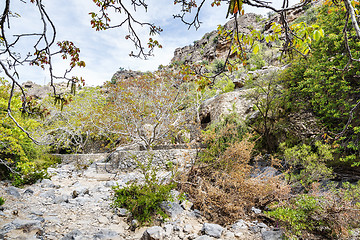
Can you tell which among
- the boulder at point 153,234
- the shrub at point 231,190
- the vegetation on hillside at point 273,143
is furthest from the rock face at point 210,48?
the boulder at point 153,234

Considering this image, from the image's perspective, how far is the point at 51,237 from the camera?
9.58ft

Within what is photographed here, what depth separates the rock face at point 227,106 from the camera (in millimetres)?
10602

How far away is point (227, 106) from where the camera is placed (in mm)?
11477

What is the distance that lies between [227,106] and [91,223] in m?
9.62

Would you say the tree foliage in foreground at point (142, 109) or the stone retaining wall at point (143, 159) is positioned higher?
the tree foliage in foreground at point (142, 109)

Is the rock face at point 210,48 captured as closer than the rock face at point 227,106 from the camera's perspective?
No

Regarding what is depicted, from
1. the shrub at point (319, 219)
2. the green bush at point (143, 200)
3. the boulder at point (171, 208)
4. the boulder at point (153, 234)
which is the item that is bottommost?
the shrub at point (319, 219)

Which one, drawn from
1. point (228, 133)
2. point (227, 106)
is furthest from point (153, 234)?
point (227, 106)

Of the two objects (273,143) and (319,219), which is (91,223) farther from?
(273,143)

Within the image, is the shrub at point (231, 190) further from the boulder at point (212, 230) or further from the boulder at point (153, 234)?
the boulder at point (153, 234)

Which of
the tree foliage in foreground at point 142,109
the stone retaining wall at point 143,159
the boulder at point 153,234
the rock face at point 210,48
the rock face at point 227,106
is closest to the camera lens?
the boulder at point 153,234

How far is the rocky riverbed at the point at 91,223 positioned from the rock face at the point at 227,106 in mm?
6882

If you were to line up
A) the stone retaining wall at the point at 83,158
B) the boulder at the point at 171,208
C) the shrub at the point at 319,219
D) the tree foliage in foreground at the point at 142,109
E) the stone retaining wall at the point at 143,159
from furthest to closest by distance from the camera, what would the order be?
1. the stone retaining wall at the point at 83,158
2. the tree foliage in foreground at the point at 142,109
3. the stone retaining wall at the point at 143,159
4. the boulder at the point at 171,208
5. the shrub at the point at 319,219

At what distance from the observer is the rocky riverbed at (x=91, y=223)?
2992 mm
